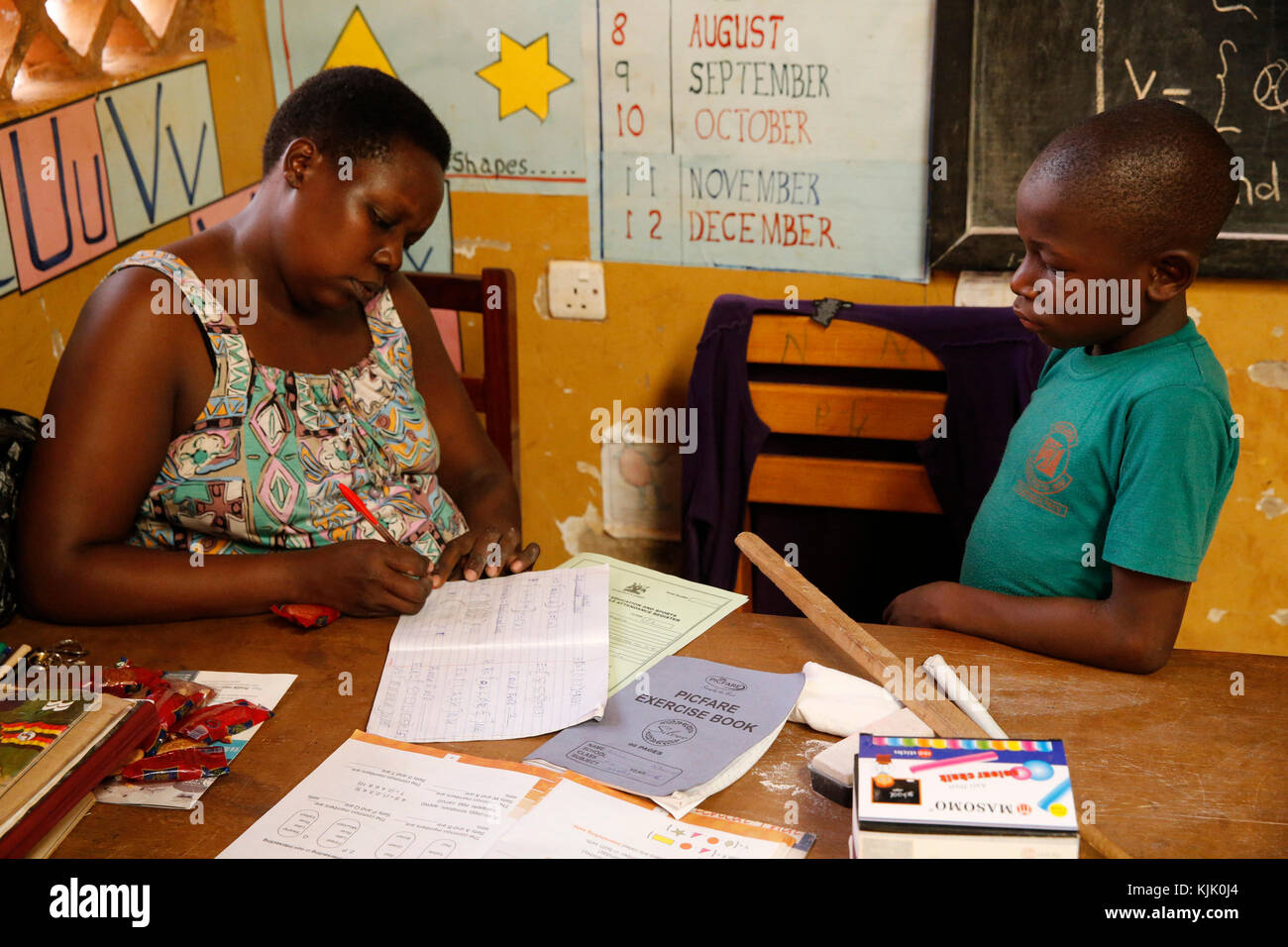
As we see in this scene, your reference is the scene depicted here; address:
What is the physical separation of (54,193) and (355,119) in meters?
0.74

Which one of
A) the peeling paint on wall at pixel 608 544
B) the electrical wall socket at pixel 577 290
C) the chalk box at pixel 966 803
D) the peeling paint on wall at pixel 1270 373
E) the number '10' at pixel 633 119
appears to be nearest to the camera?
the chalk box at pixel 966 803

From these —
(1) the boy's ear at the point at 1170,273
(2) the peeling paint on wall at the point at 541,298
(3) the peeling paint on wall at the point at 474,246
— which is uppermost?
(3) the peeling paint on wall at the point at 474,246

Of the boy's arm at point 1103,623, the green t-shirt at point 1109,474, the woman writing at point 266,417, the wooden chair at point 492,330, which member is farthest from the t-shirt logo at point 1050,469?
the wooden chair at point 492,330

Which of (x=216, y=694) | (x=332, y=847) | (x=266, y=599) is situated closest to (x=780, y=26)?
(x=266, y=599)

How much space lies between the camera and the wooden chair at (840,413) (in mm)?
2113

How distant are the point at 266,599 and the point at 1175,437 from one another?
3.56ft

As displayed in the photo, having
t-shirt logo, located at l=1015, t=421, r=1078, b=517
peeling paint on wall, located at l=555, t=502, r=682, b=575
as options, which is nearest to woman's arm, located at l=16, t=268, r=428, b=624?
t-shirt logo, located at l=1015, t=421, r=1078, b=517

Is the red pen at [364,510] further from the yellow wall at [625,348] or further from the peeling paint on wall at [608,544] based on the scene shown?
the peeling paint on wall at [608,544]

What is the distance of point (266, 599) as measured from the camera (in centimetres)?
140

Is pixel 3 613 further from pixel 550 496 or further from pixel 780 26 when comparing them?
pixel 780 26

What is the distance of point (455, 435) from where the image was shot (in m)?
1.87

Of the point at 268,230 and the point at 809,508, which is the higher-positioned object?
the point at 268,230

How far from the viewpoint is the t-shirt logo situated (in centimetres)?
142

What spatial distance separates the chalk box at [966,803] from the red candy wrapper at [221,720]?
637 mm
